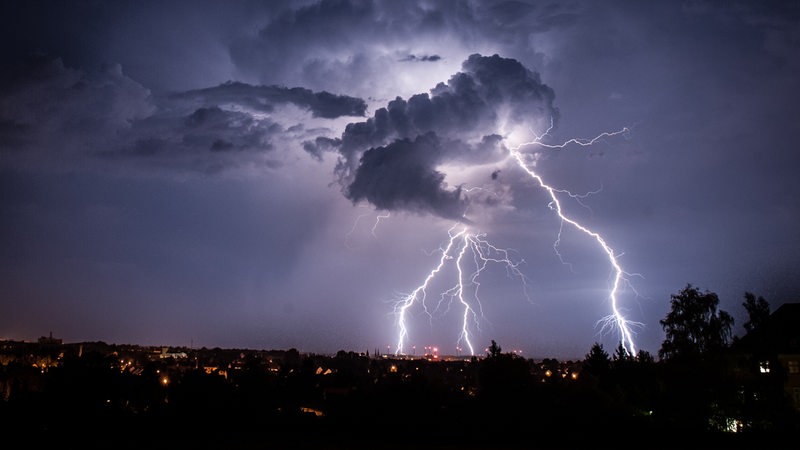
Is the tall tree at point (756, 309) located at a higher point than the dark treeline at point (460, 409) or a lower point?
higher

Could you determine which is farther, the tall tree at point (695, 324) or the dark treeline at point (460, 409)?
the tall tree at point (695, 324)

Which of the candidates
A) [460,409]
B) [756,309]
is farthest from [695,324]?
[460,409]

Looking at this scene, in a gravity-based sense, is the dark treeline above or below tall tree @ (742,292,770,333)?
below

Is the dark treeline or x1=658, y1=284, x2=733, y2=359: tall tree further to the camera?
x1=658, y1=284, x2=733, y2=359: tall tree

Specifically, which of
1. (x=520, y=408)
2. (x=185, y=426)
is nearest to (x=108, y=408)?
(x=185, y=426)

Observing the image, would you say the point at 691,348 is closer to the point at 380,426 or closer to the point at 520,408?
the point at 520,408
